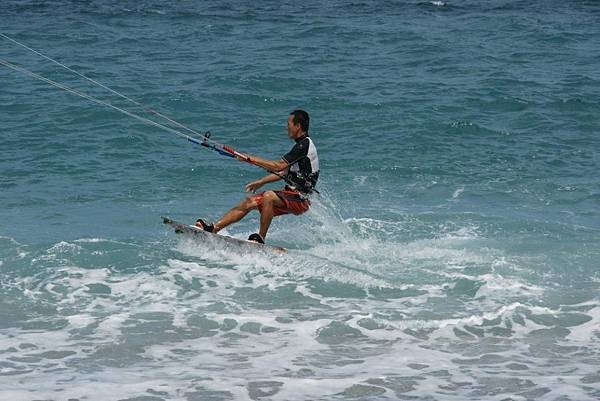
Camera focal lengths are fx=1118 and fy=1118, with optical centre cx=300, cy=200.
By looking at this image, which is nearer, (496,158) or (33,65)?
(496,158)

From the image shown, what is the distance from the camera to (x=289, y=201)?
13.8 metres

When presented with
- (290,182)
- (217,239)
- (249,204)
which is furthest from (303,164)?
(217,239)

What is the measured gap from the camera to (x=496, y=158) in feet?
61.7

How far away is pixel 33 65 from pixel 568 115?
38.0ft

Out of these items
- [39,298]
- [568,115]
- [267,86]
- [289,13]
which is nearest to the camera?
[39,298]

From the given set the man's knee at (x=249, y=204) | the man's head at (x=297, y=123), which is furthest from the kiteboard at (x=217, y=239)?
the man's head at (x=297, y=123)

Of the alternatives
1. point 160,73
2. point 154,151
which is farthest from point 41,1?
point 154,151

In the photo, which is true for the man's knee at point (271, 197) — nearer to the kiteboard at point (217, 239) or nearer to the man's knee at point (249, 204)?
the man's knee at point (249, 204)

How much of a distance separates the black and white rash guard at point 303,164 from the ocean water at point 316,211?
2.95 feet

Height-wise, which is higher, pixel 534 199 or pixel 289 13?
pixel 289 13

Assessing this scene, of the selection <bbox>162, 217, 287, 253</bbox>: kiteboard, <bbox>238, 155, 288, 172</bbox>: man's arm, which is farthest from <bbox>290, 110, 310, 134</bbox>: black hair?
<bbox>162, 217, 287, 253</bbox>: kiteboard

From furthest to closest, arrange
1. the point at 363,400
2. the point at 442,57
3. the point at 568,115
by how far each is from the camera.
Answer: the point at 442,57 < the point at 568,115 < the point at 363,400

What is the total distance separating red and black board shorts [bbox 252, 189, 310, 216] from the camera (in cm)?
1377

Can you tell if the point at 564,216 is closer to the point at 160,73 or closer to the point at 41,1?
the point at 160,73
